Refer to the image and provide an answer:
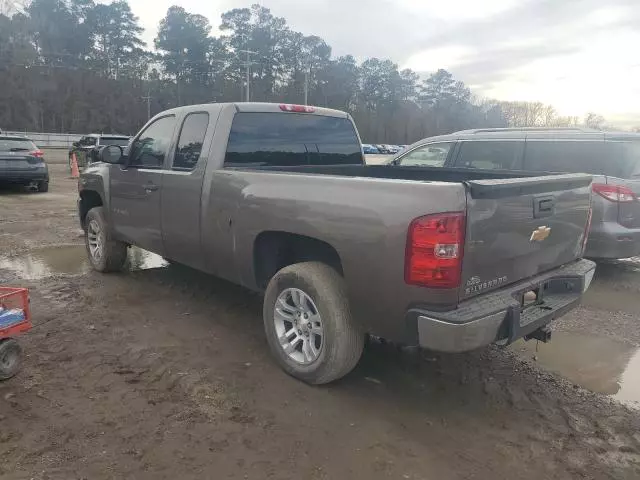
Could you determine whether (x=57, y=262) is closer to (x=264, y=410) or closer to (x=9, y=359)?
(x=9, y=359)

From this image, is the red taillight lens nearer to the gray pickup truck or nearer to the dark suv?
the gray pickup truck

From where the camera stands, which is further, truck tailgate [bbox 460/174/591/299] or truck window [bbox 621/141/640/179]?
truck window [bbox 621/141/640/179]

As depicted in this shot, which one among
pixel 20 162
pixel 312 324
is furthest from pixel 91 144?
pixel 312 324

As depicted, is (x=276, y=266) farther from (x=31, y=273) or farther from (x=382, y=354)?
(x=31, y=273)

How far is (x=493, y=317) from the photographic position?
9.43 feet

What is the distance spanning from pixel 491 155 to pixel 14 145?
40.9 feet

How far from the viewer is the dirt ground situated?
271 cm

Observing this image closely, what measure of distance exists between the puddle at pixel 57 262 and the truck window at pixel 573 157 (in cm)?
494

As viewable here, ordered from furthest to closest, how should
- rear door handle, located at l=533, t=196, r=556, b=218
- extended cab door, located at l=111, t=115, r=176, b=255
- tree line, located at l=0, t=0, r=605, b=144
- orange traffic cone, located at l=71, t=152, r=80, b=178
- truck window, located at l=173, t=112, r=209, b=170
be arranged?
tree line, located at l=0, t=0, r=605, b=144, orange traffic cone, located at l=71, t=152, r=80, b=178, extended cab door, located at l=111, t=115, r=176, b=255, truck window, located at l=173, t=112, r=209, b=170, rear door handle, located at l=533, t=196, r=556, b=218

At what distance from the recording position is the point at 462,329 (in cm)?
274

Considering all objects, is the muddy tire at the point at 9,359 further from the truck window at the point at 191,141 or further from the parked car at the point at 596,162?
the parked car at the point at 596,162

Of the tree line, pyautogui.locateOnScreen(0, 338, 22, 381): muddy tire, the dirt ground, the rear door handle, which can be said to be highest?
the tree line

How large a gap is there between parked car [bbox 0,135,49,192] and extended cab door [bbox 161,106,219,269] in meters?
11.0


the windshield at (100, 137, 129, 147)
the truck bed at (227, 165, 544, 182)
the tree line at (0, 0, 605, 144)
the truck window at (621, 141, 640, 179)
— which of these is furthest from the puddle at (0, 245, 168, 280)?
the tree line at (0, 0, 605, 144)
